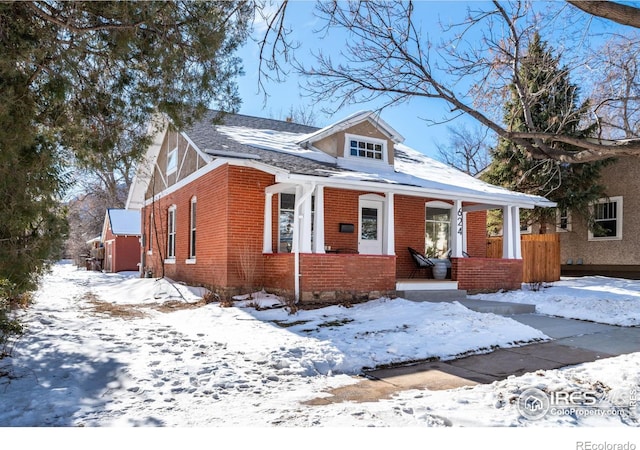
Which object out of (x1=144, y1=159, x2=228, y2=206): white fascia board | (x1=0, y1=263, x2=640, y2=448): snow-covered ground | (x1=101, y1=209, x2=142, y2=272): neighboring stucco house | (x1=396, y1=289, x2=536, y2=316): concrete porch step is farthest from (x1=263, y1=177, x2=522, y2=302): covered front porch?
(x1=101, y1=209, x2=142, y2=272): neighboring stucco house

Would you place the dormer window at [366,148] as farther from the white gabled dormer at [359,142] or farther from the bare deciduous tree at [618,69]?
the bare deciduous tree at [618,69]

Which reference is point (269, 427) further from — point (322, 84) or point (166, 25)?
point (322, 84)

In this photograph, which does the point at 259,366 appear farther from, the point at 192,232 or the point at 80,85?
the point at 192,232

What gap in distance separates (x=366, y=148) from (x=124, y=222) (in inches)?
825

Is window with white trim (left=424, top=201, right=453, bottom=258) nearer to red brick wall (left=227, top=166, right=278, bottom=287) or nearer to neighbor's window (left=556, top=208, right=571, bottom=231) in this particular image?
red brick wall (left=227, top=166, right=278, bottom=287)

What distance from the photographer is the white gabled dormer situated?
42.3 feet

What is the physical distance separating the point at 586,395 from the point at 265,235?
27.2 feet

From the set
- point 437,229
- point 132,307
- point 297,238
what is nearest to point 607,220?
point 437,229

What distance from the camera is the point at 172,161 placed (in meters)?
15.8

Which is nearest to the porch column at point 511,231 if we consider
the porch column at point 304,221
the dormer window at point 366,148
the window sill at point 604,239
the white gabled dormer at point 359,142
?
the white gabled dormer at point 359,142

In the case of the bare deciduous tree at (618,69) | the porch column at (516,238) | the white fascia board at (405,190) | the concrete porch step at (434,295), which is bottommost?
the concrete porch step at (434,295)

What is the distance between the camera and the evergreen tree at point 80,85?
4.50 meters

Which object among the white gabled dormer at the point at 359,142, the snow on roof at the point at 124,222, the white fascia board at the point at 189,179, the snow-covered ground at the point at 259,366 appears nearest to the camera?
the snow-covered ground at the point at 259,366

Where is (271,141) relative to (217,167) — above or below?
above
